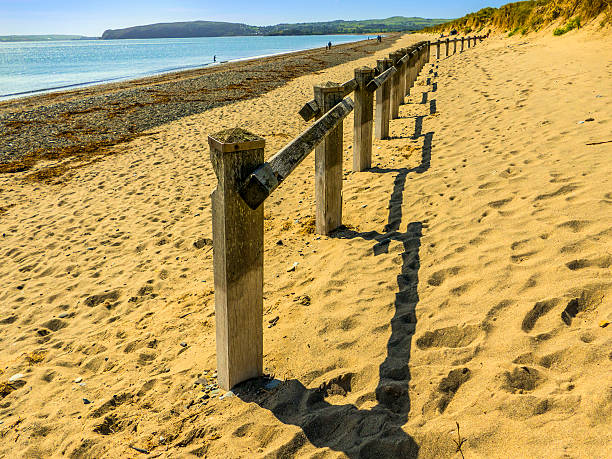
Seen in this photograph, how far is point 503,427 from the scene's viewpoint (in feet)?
6.19

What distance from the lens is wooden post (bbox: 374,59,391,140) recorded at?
276 inches

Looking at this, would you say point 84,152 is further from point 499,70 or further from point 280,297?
point 499,70

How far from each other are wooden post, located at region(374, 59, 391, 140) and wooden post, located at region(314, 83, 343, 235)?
320 cm

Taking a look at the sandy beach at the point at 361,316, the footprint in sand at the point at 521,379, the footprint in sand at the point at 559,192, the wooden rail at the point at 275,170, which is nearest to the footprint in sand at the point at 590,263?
the sandy beach at the point at 361,316

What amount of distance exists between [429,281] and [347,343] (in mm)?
844

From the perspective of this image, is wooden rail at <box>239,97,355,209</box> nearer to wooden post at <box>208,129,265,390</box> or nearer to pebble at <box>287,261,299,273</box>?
wooden post at <box>208,129,265,390</box>

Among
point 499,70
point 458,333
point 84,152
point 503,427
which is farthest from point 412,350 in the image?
point 499,70

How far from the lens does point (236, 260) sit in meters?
2.23

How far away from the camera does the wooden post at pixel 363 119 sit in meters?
5.20

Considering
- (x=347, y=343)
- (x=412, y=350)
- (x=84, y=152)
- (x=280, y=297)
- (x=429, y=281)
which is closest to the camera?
(x=412, y=350)

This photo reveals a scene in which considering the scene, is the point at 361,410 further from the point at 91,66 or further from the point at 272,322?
the point at 91,66

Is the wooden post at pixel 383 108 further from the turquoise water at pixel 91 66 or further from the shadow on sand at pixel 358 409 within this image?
the turquoise water at pixel 91 66

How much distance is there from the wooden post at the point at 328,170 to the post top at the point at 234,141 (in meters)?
2.01

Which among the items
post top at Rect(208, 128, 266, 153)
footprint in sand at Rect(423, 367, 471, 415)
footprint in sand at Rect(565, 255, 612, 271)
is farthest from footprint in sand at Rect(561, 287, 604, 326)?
post top at Rect(208, 128, 266, 153)
